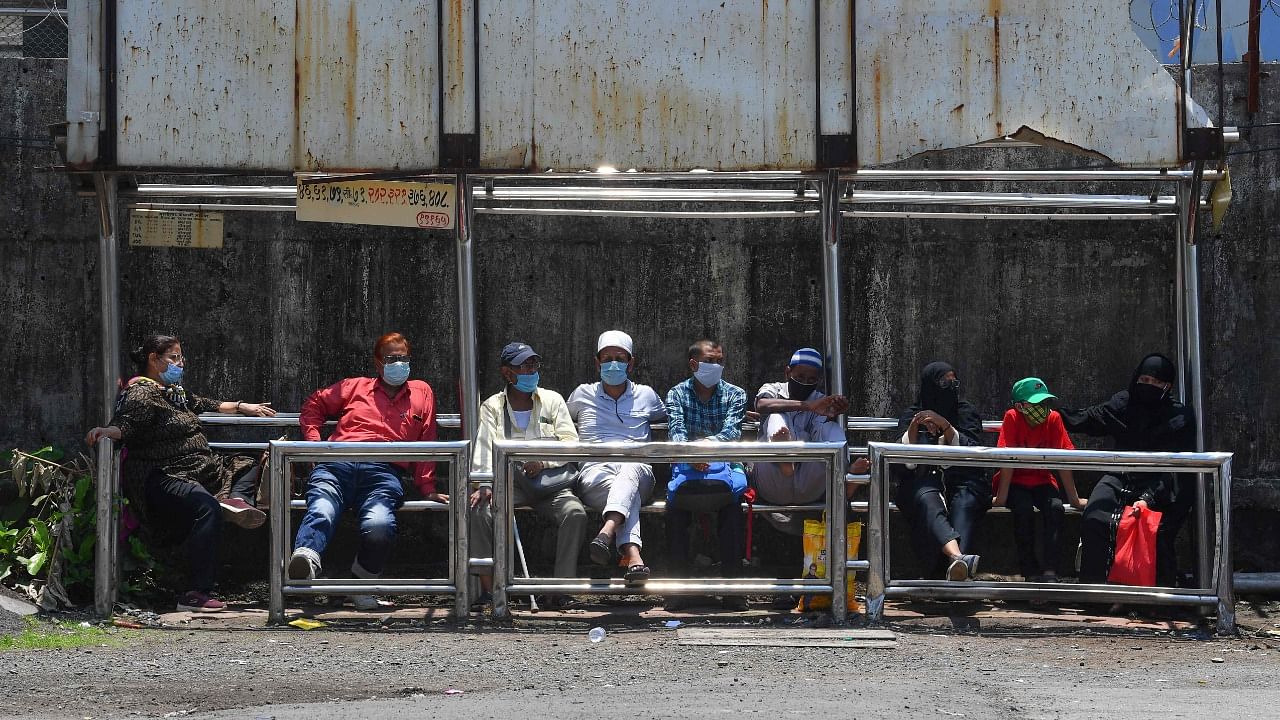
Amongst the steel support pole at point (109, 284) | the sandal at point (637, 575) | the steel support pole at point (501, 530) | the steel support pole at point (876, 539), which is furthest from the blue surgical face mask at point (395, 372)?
the steel support pole at point (876, 539)

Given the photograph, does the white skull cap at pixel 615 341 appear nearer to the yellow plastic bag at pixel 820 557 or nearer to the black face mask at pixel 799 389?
the black face mask at pixel 799 389

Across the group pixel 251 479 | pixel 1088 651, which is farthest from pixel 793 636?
pixel 251 479

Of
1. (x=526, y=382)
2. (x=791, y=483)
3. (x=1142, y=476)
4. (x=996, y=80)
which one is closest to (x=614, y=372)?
(x=526, y=382)

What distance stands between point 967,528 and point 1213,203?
7.79ft

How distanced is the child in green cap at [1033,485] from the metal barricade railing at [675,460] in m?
1.12

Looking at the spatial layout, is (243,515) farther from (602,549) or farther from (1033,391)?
(1033,391)

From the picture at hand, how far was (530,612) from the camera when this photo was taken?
284 inches

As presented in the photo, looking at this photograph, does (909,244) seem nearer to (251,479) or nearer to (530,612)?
(530,612)

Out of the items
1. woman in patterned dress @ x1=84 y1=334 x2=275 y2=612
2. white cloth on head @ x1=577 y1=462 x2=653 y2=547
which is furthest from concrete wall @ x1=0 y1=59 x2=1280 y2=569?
white cloth on head @ x1=577 y1=462 x2=653 y2=547

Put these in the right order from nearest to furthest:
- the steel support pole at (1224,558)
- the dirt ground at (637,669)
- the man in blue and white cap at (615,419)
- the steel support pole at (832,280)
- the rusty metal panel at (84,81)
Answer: the dirt ground at (637,669)
the steel support pole at (1224,558)
the man in blue and white cap at (615,419)
the rusty metal panel at (84,81)
the steel support pole at (832,280)

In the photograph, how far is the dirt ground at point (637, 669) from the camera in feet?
17.0

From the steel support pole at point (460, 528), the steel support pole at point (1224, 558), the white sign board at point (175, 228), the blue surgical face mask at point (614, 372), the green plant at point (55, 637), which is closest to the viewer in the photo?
the green plant at point (55, 637)

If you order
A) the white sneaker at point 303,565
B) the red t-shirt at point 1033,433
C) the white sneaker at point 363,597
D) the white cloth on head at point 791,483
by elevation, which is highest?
the red t-shirt at point 1033,433

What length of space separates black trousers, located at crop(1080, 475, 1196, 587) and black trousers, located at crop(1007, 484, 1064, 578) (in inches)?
5.6
